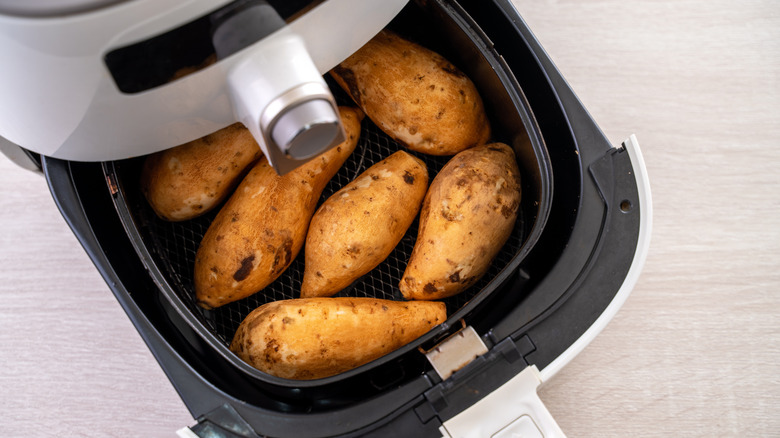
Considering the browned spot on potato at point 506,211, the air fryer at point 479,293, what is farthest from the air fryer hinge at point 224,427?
the browned spot on potato at point 506,211

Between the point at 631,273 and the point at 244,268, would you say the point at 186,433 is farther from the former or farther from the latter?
the point at 631,273

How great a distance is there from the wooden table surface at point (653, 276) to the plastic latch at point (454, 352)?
9.1 inches

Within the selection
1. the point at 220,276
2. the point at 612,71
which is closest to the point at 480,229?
the point at 220,276

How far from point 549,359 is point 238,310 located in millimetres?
230


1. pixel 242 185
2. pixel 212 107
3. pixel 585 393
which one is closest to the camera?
pixel 212 107

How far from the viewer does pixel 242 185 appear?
451 mm

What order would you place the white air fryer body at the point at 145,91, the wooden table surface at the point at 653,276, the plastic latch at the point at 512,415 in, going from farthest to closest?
the wooden table surface at the point at 653,276, the plastic latch at the point at 512,415, the white air fryer body at the point at 145,91

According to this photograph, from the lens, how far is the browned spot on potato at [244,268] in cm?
43

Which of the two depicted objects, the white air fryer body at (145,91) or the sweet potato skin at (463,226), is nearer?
the white air fryer body at (145,91)

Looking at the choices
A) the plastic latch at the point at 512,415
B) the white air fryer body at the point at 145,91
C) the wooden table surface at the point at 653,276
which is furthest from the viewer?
the wooden table surface at the point at 653,276

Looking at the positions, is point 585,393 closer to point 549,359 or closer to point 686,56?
point 549,359

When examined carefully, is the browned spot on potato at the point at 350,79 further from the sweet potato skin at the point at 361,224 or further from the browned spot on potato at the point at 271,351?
the browned spot on potato at the point at 271,351

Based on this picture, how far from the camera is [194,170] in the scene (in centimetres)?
44

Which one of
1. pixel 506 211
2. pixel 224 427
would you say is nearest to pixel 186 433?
pixel 224 427
